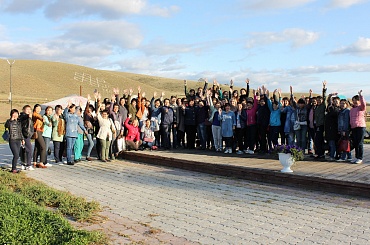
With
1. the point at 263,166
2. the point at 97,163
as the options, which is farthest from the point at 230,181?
the point at 97,163

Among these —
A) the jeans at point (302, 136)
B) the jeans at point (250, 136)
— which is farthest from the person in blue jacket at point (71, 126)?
the jeans at point (302, 136)

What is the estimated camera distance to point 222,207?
22.8 feet

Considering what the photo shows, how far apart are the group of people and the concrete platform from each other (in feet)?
2.48

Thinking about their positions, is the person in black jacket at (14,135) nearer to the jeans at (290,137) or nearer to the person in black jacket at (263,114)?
the person in black jacket at (263,114)

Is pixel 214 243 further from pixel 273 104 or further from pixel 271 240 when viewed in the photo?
pixel 273 104

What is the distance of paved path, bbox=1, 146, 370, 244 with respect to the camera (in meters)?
5.46

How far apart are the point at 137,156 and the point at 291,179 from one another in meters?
5.67

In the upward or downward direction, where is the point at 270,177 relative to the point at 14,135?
downward

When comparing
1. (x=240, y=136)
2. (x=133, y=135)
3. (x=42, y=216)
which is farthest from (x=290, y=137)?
(x=42, y=216)

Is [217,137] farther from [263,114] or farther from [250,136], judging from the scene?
[263,114]

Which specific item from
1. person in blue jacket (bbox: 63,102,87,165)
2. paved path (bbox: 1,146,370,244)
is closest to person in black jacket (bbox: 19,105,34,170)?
paved path (bbox: 1,146,370,244)

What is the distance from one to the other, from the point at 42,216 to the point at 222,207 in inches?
116

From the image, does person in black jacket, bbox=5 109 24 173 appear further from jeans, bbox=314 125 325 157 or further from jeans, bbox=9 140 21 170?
jeans, bbox=314 125 325 157

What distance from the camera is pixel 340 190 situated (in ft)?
26.1
